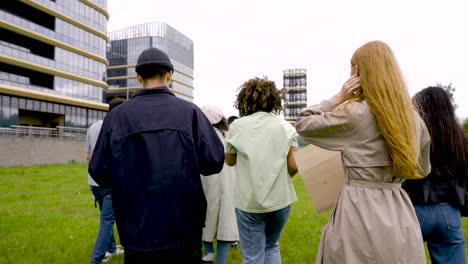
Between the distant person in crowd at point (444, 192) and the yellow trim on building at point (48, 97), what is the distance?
3832cm

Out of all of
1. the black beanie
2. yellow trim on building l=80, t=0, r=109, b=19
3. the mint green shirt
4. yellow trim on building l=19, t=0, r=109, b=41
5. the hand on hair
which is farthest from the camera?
yellow trim on building l=80, t=0, r=109, b=19

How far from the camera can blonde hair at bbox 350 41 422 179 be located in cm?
179

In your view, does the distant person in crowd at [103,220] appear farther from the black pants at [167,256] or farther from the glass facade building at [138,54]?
Answer: the glass facade building at [138,54]

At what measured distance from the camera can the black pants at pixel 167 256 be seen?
6.45ft

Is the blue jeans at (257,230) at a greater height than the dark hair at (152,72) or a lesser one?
lesser

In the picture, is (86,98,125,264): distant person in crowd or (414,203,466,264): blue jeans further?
(86,98,125,264): distant person in crowd

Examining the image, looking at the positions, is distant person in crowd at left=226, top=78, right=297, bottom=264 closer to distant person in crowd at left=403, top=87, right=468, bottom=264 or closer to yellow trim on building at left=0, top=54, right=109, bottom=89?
distant person in crowd at left=403, top=87, right=468, bottom=264

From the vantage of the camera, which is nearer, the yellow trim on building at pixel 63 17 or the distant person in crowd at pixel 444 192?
the distant person in crowd at pixel 444 192

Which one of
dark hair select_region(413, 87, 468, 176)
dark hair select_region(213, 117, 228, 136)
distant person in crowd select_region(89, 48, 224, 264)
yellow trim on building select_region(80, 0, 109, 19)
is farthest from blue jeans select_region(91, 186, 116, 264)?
yellow trim on building select_region(80, 0, 109, 19)

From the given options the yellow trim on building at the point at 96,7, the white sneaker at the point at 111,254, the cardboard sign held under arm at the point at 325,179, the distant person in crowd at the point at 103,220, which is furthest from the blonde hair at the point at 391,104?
the yellow trim on building at the point at 96,7

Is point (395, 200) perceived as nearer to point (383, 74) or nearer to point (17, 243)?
point (383, 74)

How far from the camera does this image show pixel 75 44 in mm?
40719

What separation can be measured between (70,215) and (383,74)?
778 cm

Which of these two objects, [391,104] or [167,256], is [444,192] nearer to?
[391,104]
